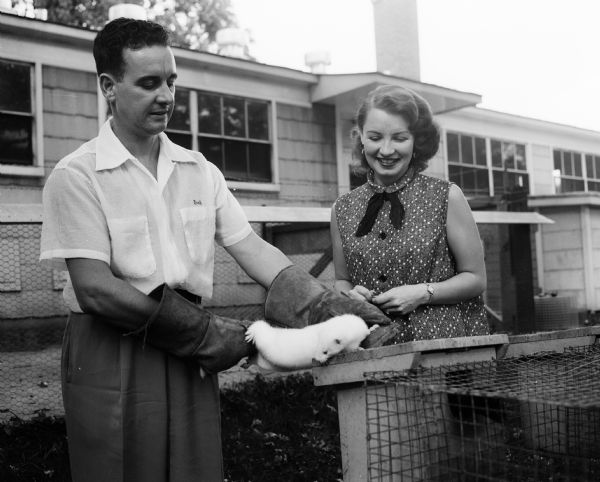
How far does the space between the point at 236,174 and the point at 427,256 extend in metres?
8.66

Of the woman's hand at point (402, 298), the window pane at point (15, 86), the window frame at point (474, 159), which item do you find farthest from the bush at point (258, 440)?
the window frame at point (474, 159)

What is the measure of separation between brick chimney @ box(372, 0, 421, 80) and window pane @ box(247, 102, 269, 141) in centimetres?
341

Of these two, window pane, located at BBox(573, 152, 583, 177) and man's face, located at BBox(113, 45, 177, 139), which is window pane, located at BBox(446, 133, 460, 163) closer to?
window pane, located at BBox(573, 152, 583, 177)

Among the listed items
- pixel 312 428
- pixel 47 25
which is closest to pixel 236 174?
pixel 47 25

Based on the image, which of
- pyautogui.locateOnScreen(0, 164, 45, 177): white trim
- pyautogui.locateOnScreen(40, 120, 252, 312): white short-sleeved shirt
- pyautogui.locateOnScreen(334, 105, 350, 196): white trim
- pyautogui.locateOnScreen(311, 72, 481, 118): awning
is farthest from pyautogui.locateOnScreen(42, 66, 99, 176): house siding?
pyautogui.locateOnScreen(40, 120, 252, 312): white short-sleeved shirt

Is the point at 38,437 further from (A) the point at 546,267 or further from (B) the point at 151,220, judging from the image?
(A) the point at 546,267

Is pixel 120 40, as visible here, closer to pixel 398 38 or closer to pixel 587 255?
pixel 398 38

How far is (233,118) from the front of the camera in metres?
11.1

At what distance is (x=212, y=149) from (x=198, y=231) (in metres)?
A: 8.97

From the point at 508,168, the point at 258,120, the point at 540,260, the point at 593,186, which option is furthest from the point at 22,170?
the point at 593,186

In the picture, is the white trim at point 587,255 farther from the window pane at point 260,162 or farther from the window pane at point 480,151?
the window pane at point 260,162

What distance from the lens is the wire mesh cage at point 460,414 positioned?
1.83 meters

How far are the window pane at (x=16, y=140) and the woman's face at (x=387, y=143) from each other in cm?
732

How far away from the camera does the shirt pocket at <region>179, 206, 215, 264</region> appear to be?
2.16 metres
